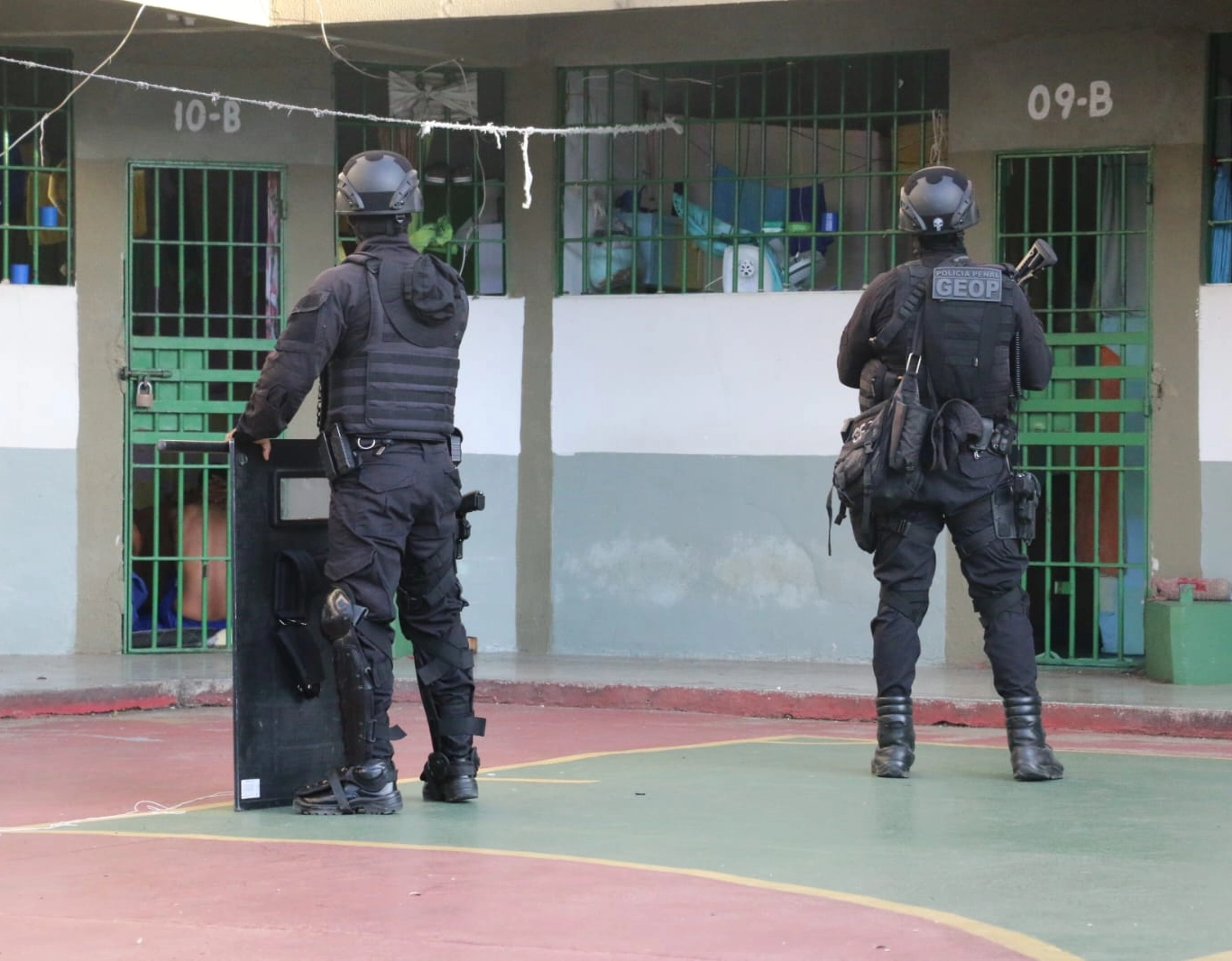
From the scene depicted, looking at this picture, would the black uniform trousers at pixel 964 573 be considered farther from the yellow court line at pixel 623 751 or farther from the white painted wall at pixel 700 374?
the white painted wall at pixel 700 374

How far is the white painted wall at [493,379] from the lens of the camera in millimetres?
12648

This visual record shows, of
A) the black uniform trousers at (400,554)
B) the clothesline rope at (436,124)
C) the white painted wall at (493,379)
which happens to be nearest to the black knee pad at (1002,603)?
the black uniform trousers at (400,554)

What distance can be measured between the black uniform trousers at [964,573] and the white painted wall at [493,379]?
5.13m

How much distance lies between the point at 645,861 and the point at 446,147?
25.0ft

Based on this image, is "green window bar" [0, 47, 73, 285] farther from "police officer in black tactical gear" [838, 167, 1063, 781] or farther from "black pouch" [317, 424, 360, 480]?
"police officer in black tactical gear" [838, 167, 1063, 781]

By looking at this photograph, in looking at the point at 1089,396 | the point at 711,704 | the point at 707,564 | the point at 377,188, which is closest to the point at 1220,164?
the point at 1089,396

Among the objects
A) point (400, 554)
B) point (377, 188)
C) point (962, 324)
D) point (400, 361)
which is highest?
point (377, 188)

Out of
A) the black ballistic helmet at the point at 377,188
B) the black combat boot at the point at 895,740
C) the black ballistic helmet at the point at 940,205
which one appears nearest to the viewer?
the black ballistic helmet at the point at 377,188

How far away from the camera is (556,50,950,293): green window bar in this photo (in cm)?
1210

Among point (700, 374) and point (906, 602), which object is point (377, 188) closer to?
point (906, 602)

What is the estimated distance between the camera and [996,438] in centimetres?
769

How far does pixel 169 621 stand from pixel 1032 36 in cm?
615

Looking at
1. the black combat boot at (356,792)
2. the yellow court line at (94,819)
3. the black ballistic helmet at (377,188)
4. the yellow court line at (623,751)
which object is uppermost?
the black ballistic helmet at (377,188)

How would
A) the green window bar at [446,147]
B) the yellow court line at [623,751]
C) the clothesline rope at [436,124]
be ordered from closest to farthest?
the yellow court line at [623,751]
the clothesline rope at [436,124]
the green window bar at [446,147]
